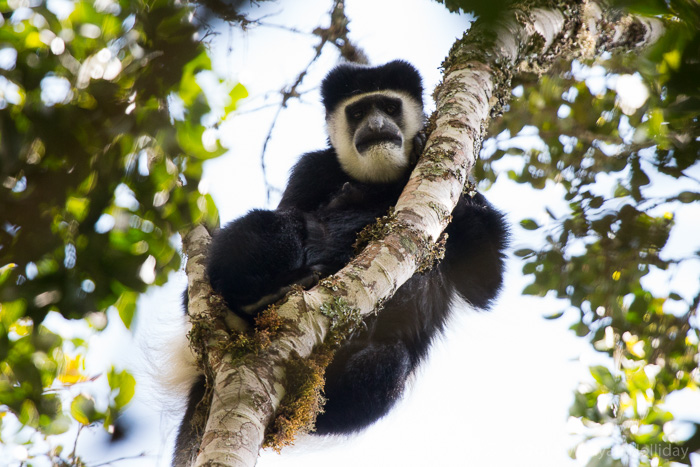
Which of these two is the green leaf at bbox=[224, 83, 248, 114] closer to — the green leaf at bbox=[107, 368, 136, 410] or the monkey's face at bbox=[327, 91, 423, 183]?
the monkey's face at bbox=[327, 91, 423, 183]

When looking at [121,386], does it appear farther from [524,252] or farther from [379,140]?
[524,252]

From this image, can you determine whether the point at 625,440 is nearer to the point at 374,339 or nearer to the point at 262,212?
the point at 374,339

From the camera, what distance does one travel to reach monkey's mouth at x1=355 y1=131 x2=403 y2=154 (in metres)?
3.01

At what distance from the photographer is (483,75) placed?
94.7 inches

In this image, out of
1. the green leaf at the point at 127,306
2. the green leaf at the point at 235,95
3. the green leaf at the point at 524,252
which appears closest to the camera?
the green leaf at the point at 127,306

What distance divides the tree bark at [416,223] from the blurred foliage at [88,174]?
330 millimetres

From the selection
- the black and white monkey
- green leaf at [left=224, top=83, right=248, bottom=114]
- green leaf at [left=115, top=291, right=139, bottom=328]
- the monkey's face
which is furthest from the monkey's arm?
green leaf at [left=115, top=291, right=139, bottom=328]

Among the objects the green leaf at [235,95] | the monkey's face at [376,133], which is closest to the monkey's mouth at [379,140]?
the monkey's face at [376,133]

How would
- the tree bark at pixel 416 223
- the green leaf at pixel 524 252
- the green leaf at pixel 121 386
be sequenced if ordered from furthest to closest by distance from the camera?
Result: the green leaf at pixel 524 252 → the green leaf at pixel 121 386 → the tree bark at pixel 416 223

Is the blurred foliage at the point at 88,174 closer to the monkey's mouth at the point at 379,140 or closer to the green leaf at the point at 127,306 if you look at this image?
the green leaf at the point at 127,306

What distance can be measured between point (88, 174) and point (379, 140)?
1.92m

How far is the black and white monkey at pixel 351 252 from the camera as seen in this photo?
2.27m

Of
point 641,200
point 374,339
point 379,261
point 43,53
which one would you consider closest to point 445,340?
point 374,339

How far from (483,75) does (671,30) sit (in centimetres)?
132
